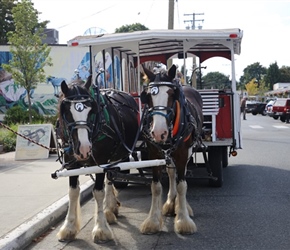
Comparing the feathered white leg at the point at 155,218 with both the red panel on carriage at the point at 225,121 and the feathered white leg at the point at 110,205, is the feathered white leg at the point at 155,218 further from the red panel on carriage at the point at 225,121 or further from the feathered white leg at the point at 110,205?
the red panel on carriage at the point at 225,121

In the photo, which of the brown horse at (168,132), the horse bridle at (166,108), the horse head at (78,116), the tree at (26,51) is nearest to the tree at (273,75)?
the tree at (26,51)

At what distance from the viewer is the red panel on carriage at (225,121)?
9.21 m

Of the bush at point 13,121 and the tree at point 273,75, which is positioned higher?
the tree at point 273,75

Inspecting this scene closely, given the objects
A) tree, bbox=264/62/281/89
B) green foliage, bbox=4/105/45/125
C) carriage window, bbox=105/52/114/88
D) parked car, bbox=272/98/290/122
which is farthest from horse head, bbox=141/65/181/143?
tree, bbox=264/62/281/89

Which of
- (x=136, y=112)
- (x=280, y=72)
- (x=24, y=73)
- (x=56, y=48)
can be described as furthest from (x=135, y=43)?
(x=280, y=72)

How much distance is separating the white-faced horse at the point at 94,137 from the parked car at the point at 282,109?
97.2 feet

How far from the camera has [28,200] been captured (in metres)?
8.05

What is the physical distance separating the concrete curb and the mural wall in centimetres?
2497

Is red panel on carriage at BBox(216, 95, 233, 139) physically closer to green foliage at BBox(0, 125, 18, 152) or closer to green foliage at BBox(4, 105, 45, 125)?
green foliage at BBox(0, 125, 18, 152)

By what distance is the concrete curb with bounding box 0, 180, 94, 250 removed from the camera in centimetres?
566

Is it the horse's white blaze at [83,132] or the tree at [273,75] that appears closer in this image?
the horse's white blaze at [83,132]

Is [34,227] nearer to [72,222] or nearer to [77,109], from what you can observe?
[72,222]

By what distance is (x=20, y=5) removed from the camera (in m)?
22.6

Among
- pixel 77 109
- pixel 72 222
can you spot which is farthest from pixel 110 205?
pixel 77 109
